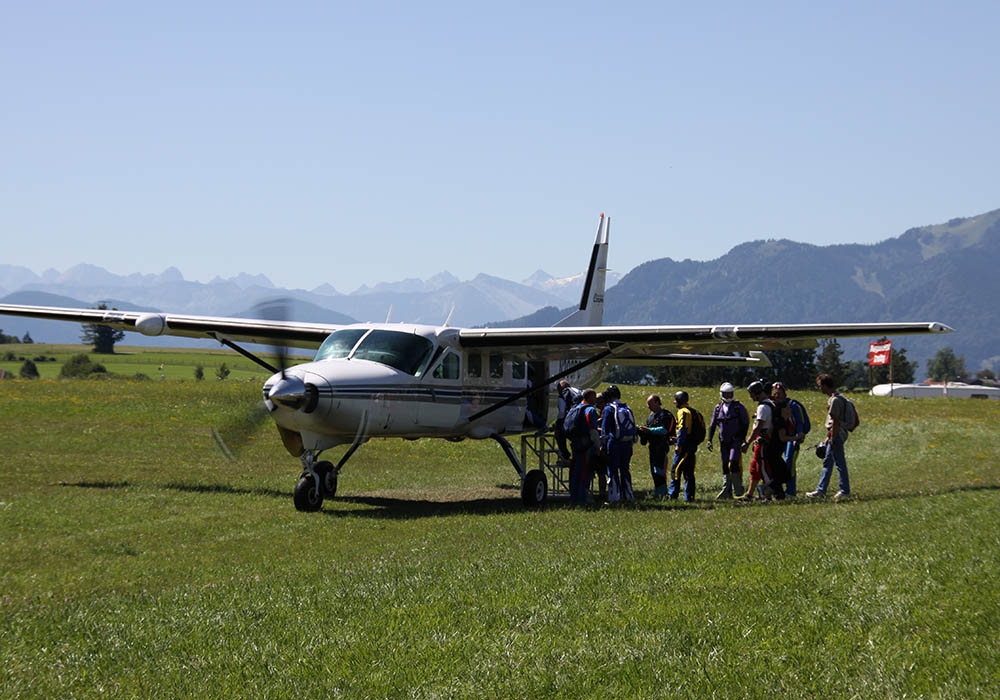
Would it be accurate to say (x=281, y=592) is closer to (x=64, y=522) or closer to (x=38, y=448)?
(x=64, y=522)

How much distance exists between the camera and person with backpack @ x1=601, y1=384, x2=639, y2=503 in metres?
18.9

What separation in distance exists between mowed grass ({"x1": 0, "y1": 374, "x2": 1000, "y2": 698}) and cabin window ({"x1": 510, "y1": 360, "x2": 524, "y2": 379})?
3.28 meters

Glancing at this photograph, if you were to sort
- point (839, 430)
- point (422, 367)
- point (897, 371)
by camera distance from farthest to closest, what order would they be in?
point (897, 371), point (422, 367), point (839, 430)

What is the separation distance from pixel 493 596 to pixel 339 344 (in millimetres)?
10026

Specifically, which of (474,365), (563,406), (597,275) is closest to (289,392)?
(474,365)

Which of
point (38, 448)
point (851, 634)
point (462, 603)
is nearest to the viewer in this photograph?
point (851, 634)

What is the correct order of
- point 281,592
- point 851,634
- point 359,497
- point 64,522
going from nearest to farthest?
1. point 851,634
2. point 281,592
3. point 64,522
4. point 359,497

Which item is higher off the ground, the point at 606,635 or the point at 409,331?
the point at 409,331

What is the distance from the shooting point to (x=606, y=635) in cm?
759

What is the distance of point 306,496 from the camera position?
17.2 metres

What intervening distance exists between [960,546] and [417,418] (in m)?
10.6

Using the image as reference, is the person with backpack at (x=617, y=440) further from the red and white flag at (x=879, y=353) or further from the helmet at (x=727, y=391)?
the red and white flag at (x=879, y=353)

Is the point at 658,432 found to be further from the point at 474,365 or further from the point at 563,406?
the point at 563,406

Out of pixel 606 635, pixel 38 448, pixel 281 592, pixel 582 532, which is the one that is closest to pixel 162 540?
pixel 281 592
